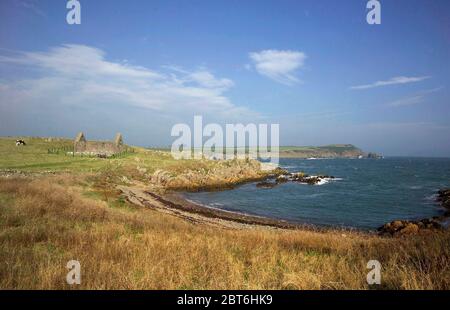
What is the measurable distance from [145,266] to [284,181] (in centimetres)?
5808

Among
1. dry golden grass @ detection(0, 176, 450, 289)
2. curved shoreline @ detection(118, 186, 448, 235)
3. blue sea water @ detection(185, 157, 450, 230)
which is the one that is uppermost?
dry golden grass @ detection(0, 176, 450, 289)

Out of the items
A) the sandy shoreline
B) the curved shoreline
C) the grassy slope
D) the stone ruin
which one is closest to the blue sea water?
the curved shoreline

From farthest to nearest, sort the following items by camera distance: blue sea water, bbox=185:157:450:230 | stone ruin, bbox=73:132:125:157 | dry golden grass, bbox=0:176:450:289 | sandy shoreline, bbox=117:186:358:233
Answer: stone ruin, bbox=73:132:125:157
blue sea water, bbox=185:157:450:230
sandy shoreline, bbox=117:186:358:233
dry golden grass, bbox=0:176:450:289

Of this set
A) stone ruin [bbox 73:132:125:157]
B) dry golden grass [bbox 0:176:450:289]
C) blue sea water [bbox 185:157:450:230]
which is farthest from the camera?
stone ruin [bbox 73:132:125:157]

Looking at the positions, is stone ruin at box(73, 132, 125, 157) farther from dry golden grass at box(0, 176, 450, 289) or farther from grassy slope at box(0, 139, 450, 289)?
dry golden grass at box(0, 176, 450, 289)

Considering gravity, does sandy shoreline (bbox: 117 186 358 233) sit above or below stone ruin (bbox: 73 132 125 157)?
below

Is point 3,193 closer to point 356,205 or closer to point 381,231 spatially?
point 381,231

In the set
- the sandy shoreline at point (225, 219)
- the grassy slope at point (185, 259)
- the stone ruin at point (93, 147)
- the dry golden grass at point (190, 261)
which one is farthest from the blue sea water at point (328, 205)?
the stone ruin at point (93, 147)

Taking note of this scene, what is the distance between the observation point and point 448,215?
29.4m

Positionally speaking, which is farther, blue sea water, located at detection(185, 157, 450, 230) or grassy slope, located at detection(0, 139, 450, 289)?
blue sea water, located at detection(185, 157, 450, 230)

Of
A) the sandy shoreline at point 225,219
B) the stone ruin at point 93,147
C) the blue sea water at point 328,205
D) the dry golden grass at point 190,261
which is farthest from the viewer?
the stone ruin at point 93,147

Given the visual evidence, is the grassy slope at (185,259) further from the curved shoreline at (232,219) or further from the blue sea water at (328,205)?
the blue sea water at (328,205)

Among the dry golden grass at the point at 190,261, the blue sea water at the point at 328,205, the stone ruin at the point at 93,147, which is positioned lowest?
the blue sea water at the point at 328,205

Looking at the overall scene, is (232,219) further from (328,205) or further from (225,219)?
(328,205)
